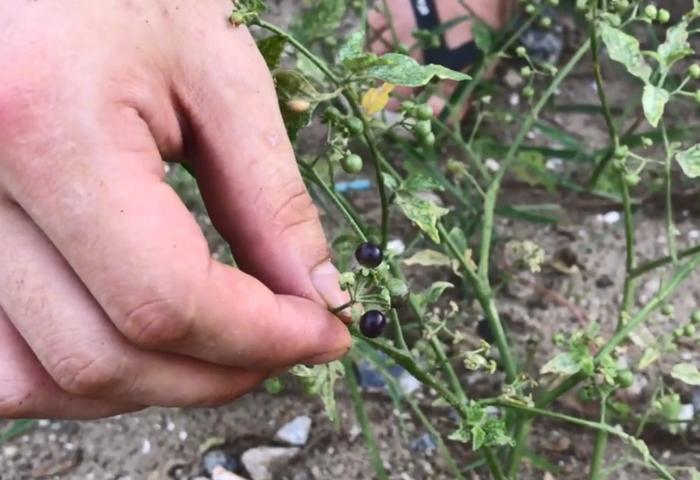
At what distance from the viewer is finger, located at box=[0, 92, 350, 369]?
60 centimetres

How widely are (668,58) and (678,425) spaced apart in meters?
0.45

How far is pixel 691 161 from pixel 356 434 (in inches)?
19.8

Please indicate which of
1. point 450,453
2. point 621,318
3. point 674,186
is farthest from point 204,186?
point 674,186

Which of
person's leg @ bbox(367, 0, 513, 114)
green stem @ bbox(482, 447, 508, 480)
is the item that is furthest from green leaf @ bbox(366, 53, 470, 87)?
person's leg @ bbox(367, 0, 513, 114)

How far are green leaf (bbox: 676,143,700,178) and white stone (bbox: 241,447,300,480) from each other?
20.9 inches

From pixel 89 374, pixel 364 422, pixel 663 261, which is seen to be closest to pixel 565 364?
pixel 663 261

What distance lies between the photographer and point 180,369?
667mm

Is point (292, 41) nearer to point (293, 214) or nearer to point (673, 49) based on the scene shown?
point (293, 214)

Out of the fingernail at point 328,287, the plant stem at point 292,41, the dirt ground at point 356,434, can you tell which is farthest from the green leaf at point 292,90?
the dirt ground at point 356,434

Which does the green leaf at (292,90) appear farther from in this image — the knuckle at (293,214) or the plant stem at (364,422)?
the plant stem at (364,422)

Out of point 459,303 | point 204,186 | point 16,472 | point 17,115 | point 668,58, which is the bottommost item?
point 459,303

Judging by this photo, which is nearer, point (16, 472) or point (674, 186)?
point (16, 472)

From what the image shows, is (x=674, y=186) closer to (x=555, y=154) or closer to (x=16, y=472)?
(x=555, y=154)

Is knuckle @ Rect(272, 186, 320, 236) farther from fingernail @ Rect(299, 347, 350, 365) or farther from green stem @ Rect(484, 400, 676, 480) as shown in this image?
green stem @ Rect(484, 400, 676, 480)
